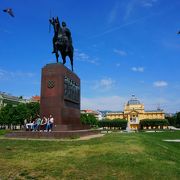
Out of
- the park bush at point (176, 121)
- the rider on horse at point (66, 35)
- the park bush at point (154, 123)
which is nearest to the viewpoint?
the rider on horse at point (66, 35)

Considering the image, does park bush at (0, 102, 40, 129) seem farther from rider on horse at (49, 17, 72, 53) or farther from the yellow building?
the yellow building

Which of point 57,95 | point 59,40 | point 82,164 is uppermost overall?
point 59,40

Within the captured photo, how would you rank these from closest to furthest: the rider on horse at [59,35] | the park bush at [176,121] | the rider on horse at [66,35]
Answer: the rider on horse at [59,35], the rider on horse at [66,35], the park bush at [176,121]

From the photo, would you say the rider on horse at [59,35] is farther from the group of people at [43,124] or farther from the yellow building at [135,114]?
the yellow building at [135,114]

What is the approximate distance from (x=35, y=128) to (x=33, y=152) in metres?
9.42

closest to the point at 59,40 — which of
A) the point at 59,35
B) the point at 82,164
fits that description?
the point at 59,35

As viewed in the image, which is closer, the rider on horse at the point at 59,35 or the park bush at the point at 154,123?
the rider on horse at the point at 59,35

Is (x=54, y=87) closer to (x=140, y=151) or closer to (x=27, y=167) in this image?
(x=140, y=151)

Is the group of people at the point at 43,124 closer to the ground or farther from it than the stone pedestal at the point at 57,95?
closer to the ground

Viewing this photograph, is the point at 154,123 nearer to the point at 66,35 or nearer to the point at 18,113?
the point at 18,113

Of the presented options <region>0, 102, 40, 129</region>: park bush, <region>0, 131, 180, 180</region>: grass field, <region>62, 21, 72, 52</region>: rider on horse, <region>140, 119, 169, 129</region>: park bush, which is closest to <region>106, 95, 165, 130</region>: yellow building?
<region>140, 119, 169, 129</region>: park bush

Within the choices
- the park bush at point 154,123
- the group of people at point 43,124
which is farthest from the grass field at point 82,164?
the park bush at point 154,123

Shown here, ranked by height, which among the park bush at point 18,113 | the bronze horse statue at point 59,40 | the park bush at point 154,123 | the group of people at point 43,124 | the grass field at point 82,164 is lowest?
the grass field at point 82,164

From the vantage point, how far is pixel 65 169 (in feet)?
29.2
